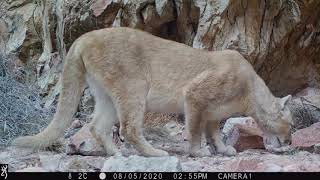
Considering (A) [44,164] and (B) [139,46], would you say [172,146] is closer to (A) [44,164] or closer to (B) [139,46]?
(B) [139,46]

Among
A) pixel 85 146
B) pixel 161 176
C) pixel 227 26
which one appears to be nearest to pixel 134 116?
pixel 85 146

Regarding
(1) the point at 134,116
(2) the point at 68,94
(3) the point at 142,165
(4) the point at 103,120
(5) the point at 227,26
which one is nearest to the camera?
(3) the point at 142,165

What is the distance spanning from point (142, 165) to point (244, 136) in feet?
7.26

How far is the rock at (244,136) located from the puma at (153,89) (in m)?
0.15

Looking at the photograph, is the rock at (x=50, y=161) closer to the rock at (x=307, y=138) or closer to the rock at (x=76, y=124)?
the rock at (x=76, y=124)

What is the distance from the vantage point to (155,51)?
21.6 ft

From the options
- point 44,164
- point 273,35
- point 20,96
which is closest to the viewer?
point 44,164

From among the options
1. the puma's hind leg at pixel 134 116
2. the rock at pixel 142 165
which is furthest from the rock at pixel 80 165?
the puma's hind leg at pixel 134 116

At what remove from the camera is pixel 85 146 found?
648 cm

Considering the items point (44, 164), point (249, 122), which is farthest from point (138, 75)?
point (249, 122)

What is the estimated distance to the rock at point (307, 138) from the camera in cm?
673

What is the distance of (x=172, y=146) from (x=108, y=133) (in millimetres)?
1075

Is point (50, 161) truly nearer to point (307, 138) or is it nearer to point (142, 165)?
point (142, 165)

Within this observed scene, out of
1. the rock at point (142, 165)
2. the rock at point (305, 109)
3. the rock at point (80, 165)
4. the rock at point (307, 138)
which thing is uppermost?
the rock at point (142, 165)
